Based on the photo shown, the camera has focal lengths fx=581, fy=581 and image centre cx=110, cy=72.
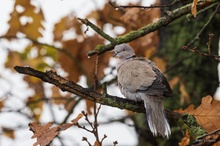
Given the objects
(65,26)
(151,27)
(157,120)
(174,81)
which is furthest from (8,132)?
(151,27)

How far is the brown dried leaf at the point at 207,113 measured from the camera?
289 cm

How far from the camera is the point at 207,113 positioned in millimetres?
2930

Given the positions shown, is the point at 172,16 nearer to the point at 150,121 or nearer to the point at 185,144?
the point at 150,121

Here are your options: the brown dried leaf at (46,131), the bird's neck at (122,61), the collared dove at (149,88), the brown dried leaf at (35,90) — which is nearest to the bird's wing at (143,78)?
the collared dove at (149,88)

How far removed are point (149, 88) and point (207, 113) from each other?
415mm

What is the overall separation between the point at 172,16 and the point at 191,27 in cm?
213

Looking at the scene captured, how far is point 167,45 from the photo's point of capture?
5.25 m

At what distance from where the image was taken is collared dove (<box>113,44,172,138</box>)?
3086 mm

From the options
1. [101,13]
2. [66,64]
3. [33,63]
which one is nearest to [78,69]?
[66,64]

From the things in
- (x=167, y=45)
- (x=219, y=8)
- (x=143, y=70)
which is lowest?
(x=143, y=70)

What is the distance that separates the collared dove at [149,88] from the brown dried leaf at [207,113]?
18cm

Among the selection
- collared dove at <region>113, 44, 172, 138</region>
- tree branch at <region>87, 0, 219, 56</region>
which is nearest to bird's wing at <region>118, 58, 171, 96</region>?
collared dove at <region>113, 44, 172, 138</region>

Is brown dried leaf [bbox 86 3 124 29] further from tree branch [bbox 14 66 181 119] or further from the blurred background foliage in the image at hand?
tree branch [bbox 14 66 181 119]

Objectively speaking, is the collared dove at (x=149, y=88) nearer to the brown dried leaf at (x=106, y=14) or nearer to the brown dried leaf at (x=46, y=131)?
the brown dried leaf at (x=46, y=131)
